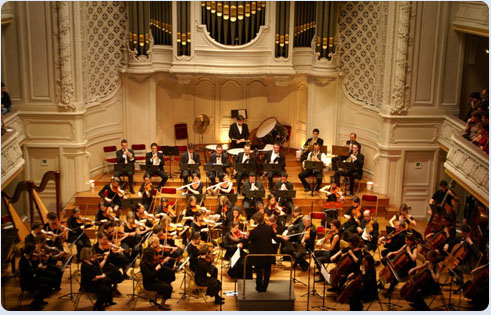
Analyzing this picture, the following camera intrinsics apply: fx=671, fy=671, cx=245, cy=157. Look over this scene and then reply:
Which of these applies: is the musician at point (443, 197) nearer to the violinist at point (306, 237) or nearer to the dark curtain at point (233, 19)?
the violinist at point (306, 237)

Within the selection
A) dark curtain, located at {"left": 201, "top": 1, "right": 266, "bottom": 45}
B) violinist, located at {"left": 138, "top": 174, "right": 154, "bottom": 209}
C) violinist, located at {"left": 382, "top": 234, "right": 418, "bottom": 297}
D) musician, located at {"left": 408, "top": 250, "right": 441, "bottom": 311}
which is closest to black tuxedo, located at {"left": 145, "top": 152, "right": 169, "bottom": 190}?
violinist, located at {"left": 138, "top": 174, "right": 154, "bottom": 209}

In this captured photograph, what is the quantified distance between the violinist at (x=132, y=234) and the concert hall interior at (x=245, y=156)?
0.14 feet

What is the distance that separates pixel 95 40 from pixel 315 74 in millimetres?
5629

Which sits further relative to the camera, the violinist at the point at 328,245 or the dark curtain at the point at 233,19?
the dark curtain at the point at 233,19

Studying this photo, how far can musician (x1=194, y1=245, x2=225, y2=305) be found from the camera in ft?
36.9

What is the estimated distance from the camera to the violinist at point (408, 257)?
11422 mm

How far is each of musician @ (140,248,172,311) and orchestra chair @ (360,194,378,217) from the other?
5.59 meters

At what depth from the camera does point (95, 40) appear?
16422mm

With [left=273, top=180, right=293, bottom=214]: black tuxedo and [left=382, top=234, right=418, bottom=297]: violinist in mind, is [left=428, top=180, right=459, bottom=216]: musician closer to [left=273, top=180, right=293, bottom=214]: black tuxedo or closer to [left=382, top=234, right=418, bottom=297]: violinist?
[left=382, top=234, right=418, bottom=297]: violinist

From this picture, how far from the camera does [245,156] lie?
52.0 feet

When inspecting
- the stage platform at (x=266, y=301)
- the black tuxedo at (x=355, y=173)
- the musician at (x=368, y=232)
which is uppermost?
the black tuxedo at (x=355, y=173)

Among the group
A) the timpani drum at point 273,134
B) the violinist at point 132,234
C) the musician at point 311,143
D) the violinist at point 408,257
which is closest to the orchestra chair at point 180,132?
the timpani drum at point 273,134

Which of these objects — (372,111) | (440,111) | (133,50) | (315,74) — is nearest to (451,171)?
(440,111)

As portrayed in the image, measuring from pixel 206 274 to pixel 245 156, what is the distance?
4.90 metres
